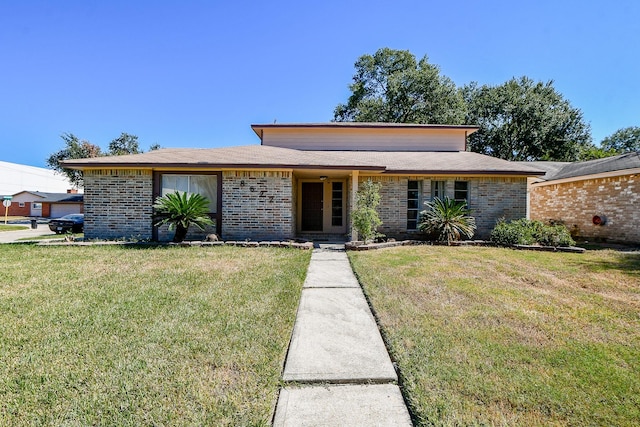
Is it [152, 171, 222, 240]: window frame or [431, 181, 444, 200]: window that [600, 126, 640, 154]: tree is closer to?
[431, 181, 444, 200]: window

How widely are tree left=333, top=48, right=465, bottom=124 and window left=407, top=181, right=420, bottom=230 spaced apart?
17093 mm

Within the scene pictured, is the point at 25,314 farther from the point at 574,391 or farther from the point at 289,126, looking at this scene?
the point at 289,126

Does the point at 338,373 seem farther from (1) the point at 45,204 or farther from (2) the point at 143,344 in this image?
(1) the point at 45,204

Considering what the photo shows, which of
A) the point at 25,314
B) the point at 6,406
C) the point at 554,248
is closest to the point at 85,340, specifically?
the point at 6,406

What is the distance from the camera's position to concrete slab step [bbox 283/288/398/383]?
Result: 2629mm

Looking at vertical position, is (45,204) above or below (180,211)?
above

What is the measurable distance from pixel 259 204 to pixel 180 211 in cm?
250

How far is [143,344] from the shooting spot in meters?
3.09

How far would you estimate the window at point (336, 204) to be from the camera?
12.9m

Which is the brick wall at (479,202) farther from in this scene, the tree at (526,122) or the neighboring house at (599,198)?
the tree at (526,122)

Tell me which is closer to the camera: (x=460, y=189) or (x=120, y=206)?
(x=120, y=206)

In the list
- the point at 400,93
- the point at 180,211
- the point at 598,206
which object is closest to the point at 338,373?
the point at 180,211

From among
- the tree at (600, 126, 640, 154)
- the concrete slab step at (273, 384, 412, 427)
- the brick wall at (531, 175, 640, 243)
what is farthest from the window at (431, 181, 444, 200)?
the tree at (600, 126, 640, 154)

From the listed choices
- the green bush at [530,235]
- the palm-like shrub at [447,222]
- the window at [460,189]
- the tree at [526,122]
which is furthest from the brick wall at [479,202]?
the tree at [526,122]
